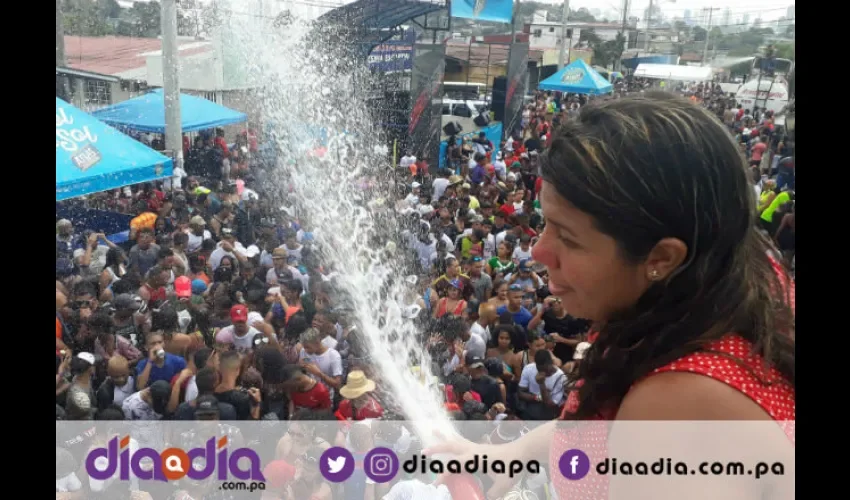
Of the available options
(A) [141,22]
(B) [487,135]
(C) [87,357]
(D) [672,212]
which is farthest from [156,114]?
(D) [672,212]

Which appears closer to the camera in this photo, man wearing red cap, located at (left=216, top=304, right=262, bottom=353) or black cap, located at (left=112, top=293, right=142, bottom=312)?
man wearing red cap, located at (left=216, top=304, right=262, bottom=353)

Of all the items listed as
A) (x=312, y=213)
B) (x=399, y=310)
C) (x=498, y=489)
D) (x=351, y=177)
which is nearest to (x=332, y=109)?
(x=351, y=177)

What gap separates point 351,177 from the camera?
9.63 meters

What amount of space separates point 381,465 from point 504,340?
215 centimetres

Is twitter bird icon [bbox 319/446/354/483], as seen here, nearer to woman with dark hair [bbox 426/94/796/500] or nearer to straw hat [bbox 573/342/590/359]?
straw hat [bbox 573/342/590/359]

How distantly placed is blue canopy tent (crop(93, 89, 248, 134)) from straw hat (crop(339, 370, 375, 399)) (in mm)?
7322

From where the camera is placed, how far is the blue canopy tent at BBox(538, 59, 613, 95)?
50.7 feet

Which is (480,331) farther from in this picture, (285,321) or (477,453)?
(477,453)

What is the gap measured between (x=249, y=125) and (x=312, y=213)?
5.49 metres

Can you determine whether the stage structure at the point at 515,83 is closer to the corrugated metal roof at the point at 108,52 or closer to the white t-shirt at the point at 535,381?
the corrugated metal roof at the point at 108,52

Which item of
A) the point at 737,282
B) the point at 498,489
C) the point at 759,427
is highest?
the point at 737,282

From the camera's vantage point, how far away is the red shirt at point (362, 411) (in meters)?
2.87

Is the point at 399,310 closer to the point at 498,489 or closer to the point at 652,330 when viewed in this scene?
the point at 498,489

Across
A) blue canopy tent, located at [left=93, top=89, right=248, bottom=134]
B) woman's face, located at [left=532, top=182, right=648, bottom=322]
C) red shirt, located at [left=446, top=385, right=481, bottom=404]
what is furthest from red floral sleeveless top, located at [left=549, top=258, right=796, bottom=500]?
blue canopy tent, located at [left=93, top=89, right=248, bottom=134]
